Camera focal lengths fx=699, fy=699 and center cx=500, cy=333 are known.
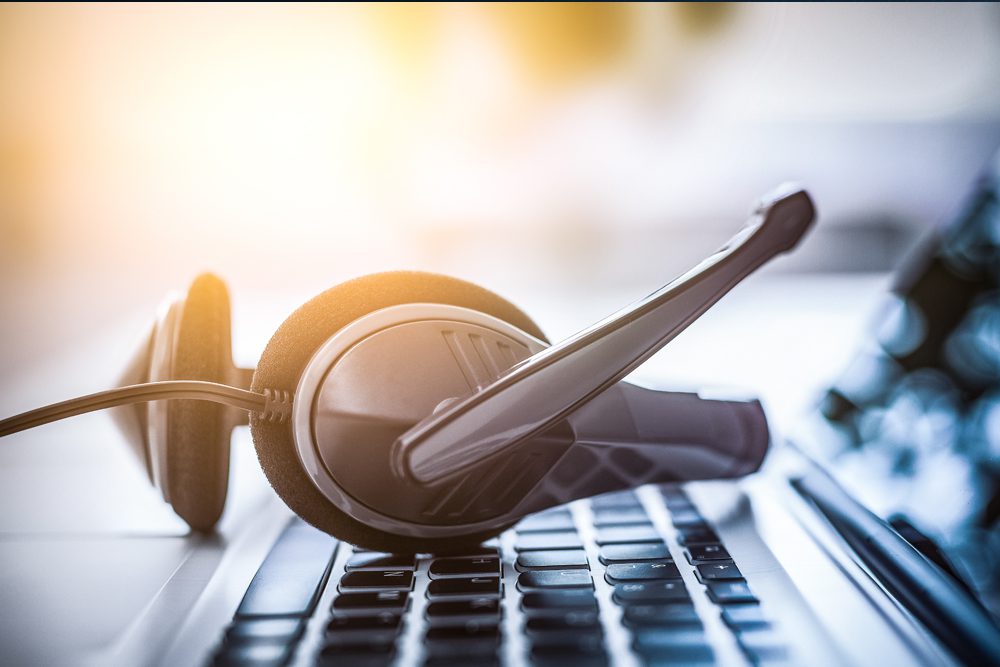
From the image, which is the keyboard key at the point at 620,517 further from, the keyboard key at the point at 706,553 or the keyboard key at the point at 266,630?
the keyboard key at the point at 266,630

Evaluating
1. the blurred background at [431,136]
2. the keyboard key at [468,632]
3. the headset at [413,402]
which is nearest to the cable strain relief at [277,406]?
the headset at [413,402]

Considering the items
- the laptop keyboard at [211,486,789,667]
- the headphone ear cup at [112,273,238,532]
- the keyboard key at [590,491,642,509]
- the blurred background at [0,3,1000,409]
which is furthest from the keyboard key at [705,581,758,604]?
the blurred background at [0,3,1000,409]

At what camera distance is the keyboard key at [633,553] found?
1.04 ft

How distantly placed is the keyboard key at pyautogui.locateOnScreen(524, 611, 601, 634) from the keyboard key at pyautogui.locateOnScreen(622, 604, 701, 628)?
1 centimetres

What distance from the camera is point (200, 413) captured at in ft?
1.06

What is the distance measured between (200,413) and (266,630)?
4.2 inches

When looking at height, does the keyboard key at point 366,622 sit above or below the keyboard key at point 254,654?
above

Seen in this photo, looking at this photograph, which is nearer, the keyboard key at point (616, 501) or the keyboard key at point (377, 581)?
the keyboard key at point (377, 581)

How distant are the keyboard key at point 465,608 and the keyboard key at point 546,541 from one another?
6 cm

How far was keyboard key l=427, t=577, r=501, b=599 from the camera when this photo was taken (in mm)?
285

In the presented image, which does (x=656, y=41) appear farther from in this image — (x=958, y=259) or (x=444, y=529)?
(x=444, y=529)

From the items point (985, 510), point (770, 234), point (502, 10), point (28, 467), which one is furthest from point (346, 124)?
point (985, 510)

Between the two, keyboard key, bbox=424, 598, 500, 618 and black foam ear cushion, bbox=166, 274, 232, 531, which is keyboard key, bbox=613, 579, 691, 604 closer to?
keyboard key, bbox=424, 598, 500, 618

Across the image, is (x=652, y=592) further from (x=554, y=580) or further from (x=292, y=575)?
(x=292, y=575)
